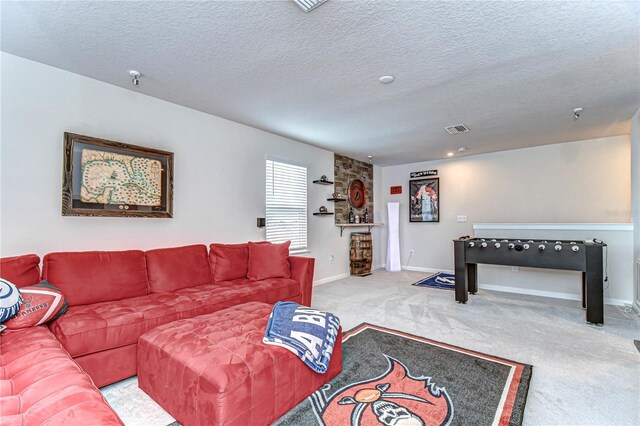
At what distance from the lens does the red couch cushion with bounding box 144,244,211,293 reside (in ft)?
9.36

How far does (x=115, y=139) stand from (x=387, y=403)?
11.0 feet

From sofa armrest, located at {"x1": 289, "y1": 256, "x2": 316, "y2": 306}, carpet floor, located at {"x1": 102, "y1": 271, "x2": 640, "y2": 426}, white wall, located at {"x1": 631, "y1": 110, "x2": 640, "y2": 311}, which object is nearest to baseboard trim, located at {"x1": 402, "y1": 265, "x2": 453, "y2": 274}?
carpet floor, located at {"x1": 102, "y1": 271, "x2": 640, "y2": 426}

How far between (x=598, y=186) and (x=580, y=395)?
4256mm

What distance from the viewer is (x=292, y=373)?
68.6 inches

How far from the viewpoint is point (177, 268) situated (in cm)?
300

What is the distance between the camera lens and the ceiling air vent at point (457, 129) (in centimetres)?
417

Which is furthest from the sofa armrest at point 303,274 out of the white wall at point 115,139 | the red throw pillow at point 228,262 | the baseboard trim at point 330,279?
the baseboard trim at point 330,279

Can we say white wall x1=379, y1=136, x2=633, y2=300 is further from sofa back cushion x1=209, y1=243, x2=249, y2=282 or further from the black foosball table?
sofa back cushion x1=209, y1=243, x2=249, y2=282

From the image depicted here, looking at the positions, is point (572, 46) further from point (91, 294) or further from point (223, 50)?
point (91, 294)

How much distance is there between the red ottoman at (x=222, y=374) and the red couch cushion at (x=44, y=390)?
0.46 metres

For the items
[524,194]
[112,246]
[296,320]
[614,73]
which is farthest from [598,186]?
[112,246]

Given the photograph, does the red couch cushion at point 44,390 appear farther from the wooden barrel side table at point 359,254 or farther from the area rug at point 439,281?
the wooden barrel side table at point 359,254

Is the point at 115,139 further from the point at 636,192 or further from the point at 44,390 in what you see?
the point at 636,192

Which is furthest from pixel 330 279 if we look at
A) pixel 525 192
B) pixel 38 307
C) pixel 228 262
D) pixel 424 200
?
pixel 38 307
